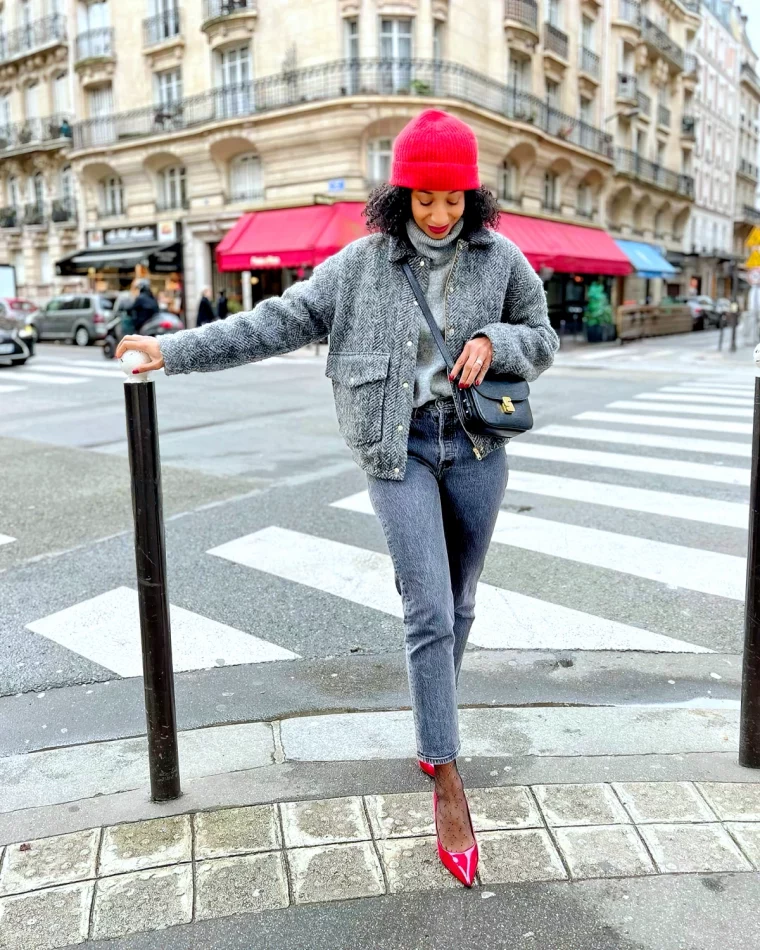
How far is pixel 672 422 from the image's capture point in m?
9.60

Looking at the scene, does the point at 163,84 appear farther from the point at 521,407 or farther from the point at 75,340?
the point at 521,407

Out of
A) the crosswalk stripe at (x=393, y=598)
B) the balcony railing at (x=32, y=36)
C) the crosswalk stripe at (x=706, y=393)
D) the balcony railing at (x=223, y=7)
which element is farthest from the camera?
the balcony railing at (x=32, y=36)

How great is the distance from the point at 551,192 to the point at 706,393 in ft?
68.9

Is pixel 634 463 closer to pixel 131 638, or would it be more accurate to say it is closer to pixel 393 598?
pixel 393 598

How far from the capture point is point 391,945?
1.92m

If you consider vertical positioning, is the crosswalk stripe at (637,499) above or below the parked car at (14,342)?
below

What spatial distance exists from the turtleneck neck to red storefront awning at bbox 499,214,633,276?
22.9 m

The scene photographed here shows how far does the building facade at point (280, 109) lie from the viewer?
983 inches

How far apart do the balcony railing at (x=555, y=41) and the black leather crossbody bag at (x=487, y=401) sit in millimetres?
31400

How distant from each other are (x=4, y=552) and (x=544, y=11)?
30566mm

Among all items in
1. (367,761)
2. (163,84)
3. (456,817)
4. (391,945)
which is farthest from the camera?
(163,84)

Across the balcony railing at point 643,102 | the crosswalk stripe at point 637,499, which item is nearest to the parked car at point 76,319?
the crosswalk stripe at point 637,499

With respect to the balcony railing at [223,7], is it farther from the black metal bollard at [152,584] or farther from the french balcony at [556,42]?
the black metal bollard at [152,584]

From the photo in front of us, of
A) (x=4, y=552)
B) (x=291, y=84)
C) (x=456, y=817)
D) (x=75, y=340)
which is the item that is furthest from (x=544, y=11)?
(x=456, y=817)
